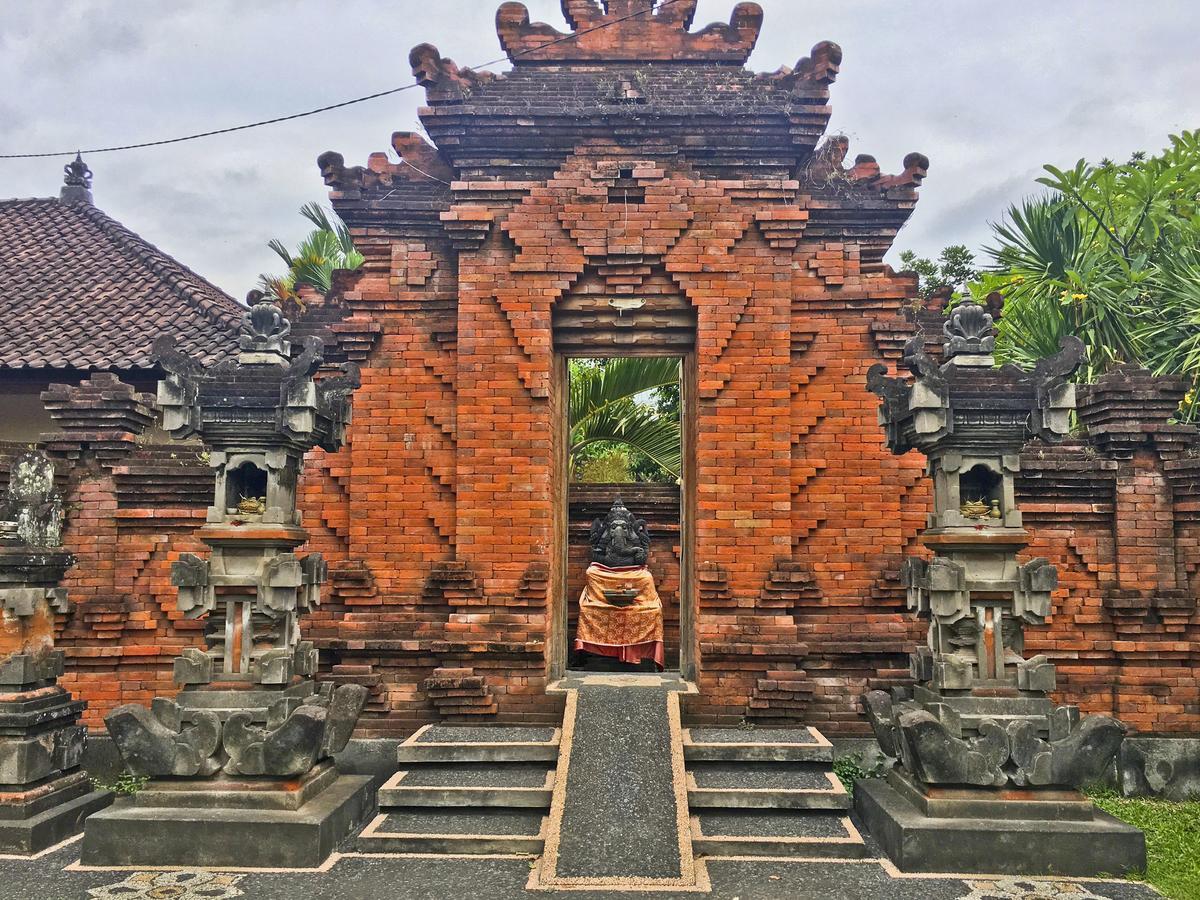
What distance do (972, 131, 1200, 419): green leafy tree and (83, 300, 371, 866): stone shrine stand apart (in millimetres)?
7427

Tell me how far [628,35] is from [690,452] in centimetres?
389

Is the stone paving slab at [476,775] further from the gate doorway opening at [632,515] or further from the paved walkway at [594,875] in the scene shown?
the gate doorway opening at [632,515]

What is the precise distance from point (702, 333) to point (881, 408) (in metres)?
1.73

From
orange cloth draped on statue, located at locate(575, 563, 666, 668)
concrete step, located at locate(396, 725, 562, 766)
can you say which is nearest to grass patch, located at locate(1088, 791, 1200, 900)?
concrete step, located at locate(396, 725, 562, 766)

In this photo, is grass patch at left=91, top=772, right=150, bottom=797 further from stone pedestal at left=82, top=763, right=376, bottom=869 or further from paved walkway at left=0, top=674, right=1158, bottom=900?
stone pedestal at left=82, top=763, right=376, bottom=869

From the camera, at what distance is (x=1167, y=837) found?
5609 millimetres

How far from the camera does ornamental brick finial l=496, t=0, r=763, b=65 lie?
25.3ft

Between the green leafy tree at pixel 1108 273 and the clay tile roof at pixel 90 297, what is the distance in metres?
9.34

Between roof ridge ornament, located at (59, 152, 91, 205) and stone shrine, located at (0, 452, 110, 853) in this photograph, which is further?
roof ridge ornament, located at (59, 152, 91, 205)

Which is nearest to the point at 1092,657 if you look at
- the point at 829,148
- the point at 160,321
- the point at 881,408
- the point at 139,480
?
the point at 881,408

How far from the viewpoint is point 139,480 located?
7223 mm

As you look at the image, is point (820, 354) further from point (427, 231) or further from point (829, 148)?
point (427, 231)

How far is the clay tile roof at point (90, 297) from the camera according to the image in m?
11.4

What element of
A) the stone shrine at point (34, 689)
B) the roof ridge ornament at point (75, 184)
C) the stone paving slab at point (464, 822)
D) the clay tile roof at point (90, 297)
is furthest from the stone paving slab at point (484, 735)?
the roof ridge ornament at point (75, 184)
